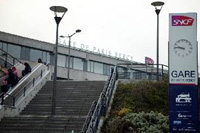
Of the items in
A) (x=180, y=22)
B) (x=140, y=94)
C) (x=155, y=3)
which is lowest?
(x=140, y=94)

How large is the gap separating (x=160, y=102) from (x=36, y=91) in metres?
7.79

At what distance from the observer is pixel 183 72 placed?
13.3m

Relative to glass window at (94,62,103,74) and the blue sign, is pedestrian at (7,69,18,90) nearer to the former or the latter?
the blue sign

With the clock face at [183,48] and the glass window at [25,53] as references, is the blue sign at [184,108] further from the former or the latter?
the glass window at [25,53]

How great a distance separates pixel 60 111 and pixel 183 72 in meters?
8.62

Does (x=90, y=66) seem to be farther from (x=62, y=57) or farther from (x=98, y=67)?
(x=62, y=57)

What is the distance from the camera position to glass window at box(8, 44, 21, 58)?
1805 inches

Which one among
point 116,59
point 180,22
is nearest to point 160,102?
point 180,22

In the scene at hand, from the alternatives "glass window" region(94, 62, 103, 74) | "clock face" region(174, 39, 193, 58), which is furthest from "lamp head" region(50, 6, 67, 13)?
"glass window" region(94, 62, 103, 74)

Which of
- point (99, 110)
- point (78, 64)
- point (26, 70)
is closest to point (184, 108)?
point (99, 110)

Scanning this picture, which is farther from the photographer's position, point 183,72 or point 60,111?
point 60,111

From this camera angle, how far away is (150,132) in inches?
620

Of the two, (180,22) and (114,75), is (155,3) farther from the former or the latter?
(180,22)

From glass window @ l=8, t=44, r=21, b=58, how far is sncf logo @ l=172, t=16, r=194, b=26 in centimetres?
3458
